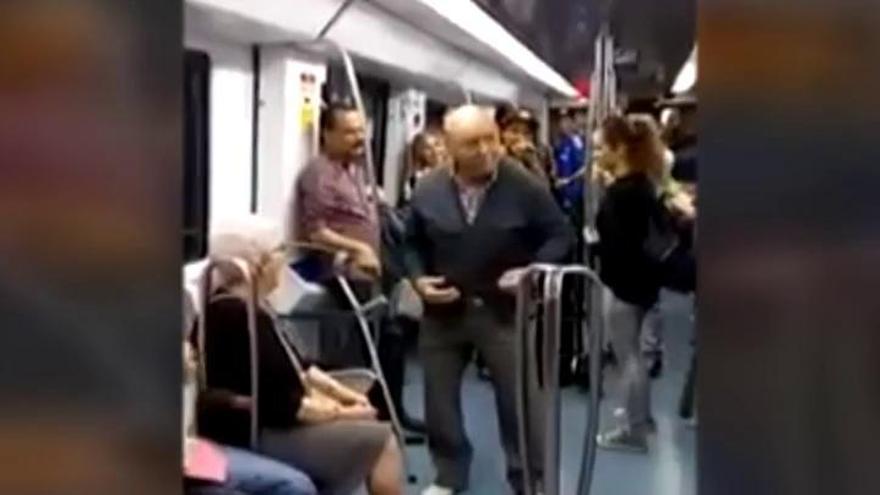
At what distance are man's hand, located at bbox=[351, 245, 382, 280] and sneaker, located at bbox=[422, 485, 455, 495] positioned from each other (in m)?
1.22

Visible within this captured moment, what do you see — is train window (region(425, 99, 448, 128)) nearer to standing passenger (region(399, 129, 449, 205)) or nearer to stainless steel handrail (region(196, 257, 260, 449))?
standing passenger (region(399, 129, 449, 205))

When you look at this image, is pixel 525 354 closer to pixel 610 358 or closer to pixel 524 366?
pixel 524 366

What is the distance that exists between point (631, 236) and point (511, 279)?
159cm

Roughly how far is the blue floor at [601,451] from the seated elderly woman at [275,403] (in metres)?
1.20

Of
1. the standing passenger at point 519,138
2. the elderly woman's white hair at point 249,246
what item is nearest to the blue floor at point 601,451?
the standing passenger at point 519,138

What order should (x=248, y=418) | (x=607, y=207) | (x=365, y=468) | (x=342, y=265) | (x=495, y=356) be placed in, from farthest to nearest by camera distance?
1. (x=342, y=265)
2. (x=607, y=207)
3. (x=495, y=356)
4. (x=365, y=468)
5. (x=248, y=418)

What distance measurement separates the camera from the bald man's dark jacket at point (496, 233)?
4.57m

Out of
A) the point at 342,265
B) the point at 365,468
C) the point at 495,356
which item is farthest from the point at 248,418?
the point at 342,265

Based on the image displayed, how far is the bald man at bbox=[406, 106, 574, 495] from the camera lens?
15.0 feet

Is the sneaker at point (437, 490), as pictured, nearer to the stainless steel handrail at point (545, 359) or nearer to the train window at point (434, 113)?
the stainless steel handrail at point (545, 359)

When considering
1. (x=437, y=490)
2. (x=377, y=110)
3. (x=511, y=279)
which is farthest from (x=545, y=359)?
(x=377, y=110)
